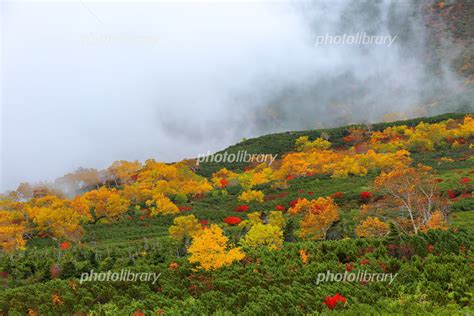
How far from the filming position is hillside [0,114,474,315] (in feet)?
66.7

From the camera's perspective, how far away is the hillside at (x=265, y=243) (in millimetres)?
20320

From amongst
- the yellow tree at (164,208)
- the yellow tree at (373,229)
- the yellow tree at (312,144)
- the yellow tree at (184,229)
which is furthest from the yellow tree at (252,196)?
the yellow tree at (312,144)

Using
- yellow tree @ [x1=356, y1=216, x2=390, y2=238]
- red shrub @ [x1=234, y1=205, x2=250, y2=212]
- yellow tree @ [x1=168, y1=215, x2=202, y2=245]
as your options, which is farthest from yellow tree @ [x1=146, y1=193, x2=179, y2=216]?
yellow tree @ [x1=356, y1=216, x2=390, y2=238]

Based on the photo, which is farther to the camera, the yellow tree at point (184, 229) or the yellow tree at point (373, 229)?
the yellow tree at point (184, 229)

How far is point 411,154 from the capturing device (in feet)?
328

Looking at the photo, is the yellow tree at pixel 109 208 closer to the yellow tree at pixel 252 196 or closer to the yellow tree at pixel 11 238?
the yellow tree at pixel 11 238

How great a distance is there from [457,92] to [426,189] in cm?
16423

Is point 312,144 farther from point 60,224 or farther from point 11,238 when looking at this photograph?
point 11,238

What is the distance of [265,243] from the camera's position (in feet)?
129

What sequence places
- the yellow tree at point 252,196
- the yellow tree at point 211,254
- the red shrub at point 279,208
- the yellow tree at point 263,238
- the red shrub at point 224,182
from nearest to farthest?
the yellow tree at point 211,254, the yellow tree at point 263,238, the red shrub at point 279,208, the yellow tree at point 252,196, the red shrub at point 224,182

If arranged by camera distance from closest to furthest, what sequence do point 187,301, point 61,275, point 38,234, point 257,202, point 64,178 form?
point 187,301 → point 61,275 → point 38,234 → point 257,202 → point 64,178

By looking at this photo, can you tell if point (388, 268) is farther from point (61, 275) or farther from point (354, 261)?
point (61, 275)

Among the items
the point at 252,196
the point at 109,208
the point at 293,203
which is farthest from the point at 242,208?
the point at 109,208

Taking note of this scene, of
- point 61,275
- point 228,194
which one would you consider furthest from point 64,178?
point 61,275
